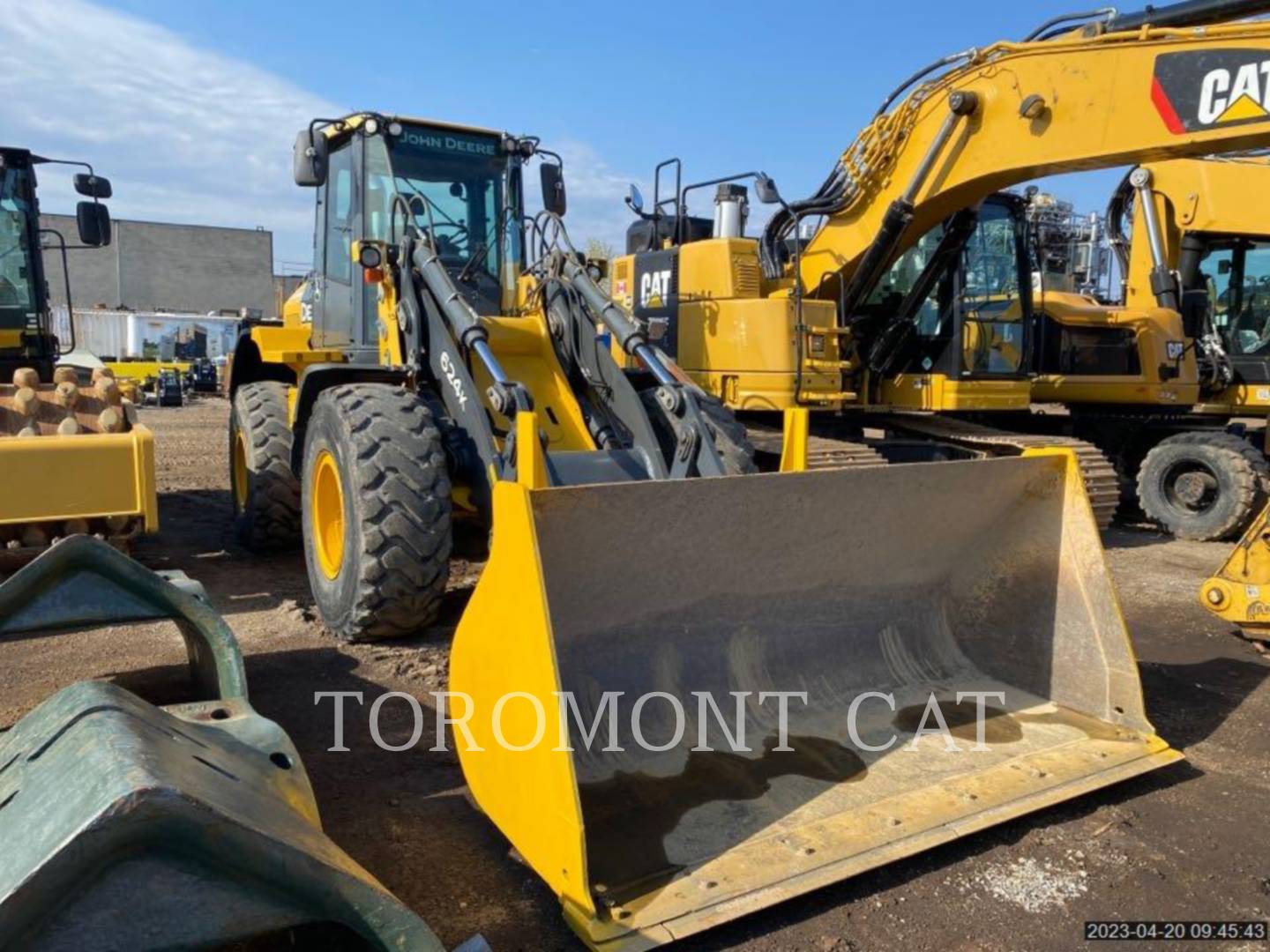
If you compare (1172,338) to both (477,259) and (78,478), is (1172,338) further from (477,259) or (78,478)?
(78,478)

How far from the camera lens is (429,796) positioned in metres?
3.26

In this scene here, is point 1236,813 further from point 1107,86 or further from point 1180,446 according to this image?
point 1180,446

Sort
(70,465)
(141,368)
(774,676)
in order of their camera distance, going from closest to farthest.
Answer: (774,676), (70,465), (141,368)

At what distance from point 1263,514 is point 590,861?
3761 mm

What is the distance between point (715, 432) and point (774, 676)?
1.60 meters

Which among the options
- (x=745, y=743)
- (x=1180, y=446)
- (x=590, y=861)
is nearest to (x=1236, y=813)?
(x=745, y=743)

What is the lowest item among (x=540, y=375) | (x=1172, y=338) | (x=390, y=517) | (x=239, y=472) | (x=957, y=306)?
(x=239, y=472)

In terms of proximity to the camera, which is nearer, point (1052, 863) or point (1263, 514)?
point (1052, 863)

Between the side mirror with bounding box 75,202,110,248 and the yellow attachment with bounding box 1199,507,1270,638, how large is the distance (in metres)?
7.08

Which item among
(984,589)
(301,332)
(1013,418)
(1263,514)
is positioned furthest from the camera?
(1013,418)

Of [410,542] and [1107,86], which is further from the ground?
[1107,86]

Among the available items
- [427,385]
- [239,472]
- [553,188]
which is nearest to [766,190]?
[553,188]

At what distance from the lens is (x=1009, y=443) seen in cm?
703

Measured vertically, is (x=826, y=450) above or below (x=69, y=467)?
below
